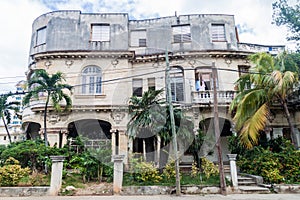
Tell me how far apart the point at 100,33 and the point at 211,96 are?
868 cm

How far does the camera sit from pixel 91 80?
15.8 m

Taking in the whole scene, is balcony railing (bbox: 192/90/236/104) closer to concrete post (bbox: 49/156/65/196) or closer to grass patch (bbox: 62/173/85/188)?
grass patch (bbox: 62/173/85/188)

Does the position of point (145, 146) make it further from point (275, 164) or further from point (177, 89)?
point (275, 164)

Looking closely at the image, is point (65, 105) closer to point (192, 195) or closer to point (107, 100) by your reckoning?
point (107, 100)

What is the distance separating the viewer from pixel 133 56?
16266 mm

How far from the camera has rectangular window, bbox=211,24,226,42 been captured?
55.8 feet

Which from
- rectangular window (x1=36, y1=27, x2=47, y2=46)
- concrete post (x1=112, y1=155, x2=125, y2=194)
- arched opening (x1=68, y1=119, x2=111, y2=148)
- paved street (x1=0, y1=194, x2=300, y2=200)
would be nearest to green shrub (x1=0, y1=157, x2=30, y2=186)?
paved street (x1=0, y1=194, x2=300, y2=200)

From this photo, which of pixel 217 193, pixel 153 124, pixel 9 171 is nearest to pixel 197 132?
pixel 153 124

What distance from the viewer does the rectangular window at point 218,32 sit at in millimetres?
17016

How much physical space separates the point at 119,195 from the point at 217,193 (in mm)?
3926

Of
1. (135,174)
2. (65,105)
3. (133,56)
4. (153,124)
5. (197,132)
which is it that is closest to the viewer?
(135,174)

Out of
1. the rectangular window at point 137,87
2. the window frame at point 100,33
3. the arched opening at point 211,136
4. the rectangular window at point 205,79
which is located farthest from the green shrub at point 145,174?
the window frame at point 100,33

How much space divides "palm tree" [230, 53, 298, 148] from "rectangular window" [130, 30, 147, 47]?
286 inches

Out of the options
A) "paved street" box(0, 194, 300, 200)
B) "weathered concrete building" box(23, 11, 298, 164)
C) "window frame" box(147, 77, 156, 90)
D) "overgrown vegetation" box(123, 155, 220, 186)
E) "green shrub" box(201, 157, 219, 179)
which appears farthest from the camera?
"window frame" box(147, 77, 156, 90)
